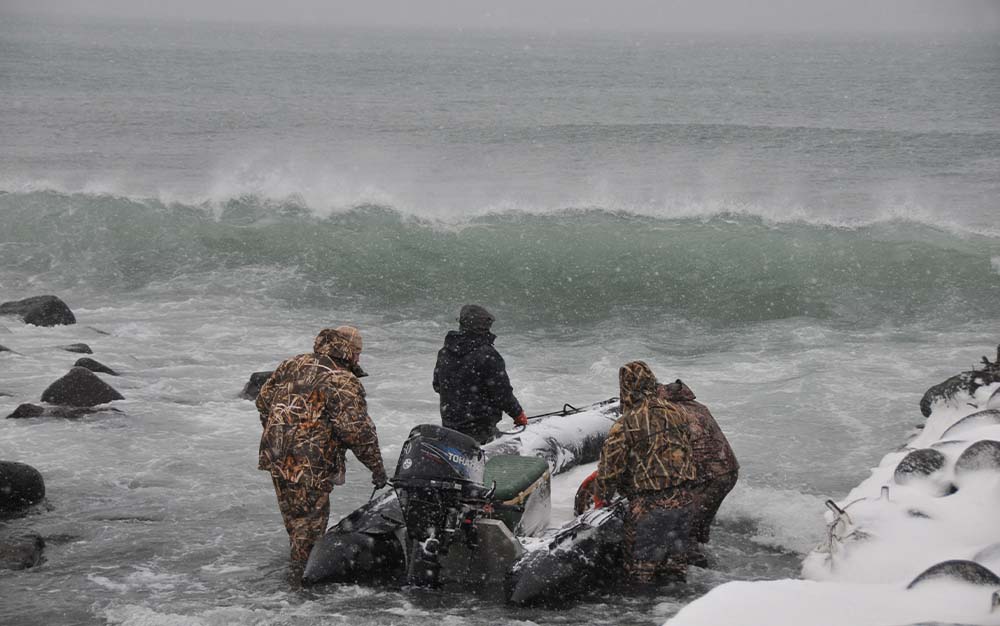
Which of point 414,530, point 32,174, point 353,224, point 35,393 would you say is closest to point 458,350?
point 414,530

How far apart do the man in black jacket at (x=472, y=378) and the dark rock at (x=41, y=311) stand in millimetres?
9126

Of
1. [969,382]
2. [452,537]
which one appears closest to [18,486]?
[452,537]

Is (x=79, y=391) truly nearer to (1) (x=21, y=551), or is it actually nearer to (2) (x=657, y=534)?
(1) (x=21, y=551)

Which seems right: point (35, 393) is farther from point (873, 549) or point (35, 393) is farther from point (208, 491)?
point (873, 549)

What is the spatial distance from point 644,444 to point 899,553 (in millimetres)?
1537

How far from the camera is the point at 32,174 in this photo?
33.7m

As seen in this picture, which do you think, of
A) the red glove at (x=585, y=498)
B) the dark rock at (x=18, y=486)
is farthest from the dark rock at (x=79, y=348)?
the red glove at (x=585, y=498)

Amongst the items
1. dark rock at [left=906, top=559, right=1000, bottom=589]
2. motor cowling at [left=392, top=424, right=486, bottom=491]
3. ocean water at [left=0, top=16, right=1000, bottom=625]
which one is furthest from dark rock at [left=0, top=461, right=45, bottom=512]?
dark rock at [left=906, top=559, right=1000, bottom=589]

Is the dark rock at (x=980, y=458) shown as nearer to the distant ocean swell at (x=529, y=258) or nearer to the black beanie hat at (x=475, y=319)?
the black beanie hat at (x=475, y=319)

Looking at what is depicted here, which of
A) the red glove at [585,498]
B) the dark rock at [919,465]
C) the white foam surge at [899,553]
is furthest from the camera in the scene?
the red glove at [585,498]

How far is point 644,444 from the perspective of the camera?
7.02 m

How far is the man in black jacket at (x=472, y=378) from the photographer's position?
836cm

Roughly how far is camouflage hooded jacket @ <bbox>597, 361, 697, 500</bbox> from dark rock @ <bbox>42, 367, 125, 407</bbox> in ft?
21.8

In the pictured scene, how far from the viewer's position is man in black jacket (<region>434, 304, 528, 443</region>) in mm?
8359
